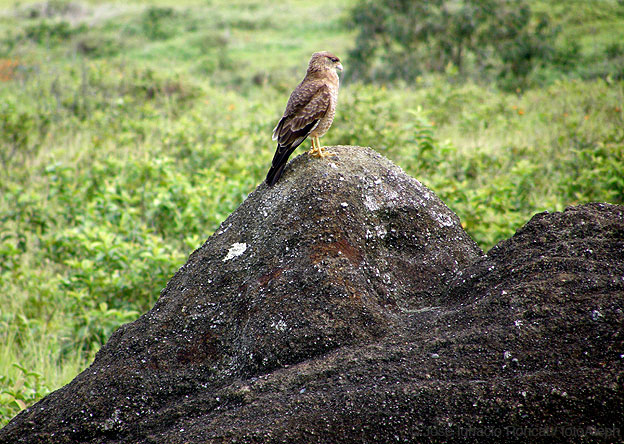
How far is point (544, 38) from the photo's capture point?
16.4 m

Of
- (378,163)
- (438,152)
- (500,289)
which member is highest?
(378,163)

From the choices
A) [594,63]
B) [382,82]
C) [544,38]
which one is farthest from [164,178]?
[594,63]

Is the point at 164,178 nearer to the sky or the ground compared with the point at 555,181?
nearer to the sky

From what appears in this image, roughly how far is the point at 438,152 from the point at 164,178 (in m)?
3.74

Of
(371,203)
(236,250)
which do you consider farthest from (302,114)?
(236,250)

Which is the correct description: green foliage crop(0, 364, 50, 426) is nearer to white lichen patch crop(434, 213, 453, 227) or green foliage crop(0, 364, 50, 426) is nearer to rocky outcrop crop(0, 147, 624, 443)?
rocky outcrop crop(0, 147, 624, 443)

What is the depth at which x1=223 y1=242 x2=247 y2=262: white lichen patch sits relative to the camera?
10.5 feet

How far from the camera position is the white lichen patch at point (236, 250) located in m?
3.21

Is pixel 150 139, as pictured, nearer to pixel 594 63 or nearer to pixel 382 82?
pixel 382 82

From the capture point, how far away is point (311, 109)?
3867mm

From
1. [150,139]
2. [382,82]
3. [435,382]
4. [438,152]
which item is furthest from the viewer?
[382,82]

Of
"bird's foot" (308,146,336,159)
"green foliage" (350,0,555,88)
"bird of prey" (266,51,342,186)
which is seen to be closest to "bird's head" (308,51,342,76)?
"bird of prey" (266,51,342,186)

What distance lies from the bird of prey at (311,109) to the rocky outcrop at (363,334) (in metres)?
0.32

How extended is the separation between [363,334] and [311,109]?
182 cm
